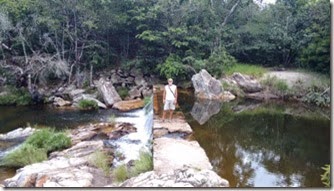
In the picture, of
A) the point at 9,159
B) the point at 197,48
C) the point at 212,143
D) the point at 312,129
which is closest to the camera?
the point at 9,159

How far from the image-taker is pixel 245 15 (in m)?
25.8

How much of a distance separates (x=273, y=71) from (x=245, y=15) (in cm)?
530

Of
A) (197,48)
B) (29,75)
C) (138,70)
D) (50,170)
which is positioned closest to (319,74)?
(197,48)

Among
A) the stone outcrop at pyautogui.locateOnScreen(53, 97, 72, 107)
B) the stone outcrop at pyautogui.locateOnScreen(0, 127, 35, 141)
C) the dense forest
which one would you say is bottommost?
the stone outcrop at pyautogui.locateOnScreen(0, 127, 35, 141)

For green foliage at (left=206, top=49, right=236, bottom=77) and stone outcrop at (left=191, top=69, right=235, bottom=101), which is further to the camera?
green foliage at (left=206, top=49, right=236, bottom=77)

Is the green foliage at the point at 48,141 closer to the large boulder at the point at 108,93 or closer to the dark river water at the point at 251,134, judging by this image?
the dark river water at the point at 251,134

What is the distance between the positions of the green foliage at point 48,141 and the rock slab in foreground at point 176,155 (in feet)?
10.2

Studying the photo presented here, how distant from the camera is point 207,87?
19906 mm

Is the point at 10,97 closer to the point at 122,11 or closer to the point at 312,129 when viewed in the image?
the point at 122,11

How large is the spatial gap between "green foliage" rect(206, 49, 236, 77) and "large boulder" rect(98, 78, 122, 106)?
5.38 meters

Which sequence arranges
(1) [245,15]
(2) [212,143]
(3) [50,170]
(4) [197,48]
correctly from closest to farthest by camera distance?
(3) [50,170] < (2) [212,143] < (4) [197,48] < (1) [245,15]

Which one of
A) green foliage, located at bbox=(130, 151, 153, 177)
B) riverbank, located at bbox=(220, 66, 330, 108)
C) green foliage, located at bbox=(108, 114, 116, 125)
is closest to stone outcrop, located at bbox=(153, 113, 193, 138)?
green foliage, located at bbox=(130, 151, 153, 177)

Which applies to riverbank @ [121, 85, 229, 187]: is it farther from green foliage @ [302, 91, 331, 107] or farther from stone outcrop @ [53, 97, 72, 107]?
green foliage @ [302, 91, 331, 107]

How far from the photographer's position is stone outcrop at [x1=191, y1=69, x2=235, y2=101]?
19766mm
